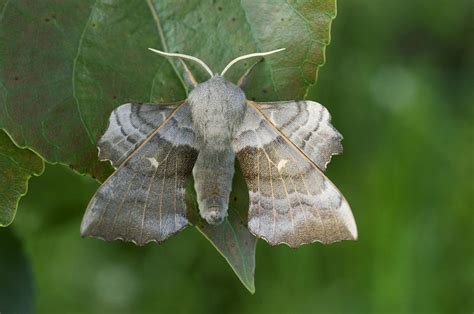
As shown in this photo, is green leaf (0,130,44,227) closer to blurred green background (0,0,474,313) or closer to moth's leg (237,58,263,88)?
moth's leg (237,58,263,88)

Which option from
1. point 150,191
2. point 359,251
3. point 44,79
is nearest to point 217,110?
point 150,191

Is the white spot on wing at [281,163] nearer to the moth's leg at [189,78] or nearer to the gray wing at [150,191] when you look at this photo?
the gray wing at [150,191]

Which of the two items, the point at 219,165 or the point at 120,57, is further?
the point at 219,165

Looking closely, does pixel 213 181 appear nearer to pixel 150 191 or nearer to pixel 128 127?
pixel 150 191

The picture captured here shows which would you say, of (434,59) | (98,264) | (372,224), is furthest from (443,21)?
(98,264)

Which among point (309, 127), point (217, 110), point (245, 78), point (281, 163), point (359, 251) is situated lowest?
point (359, 251)
